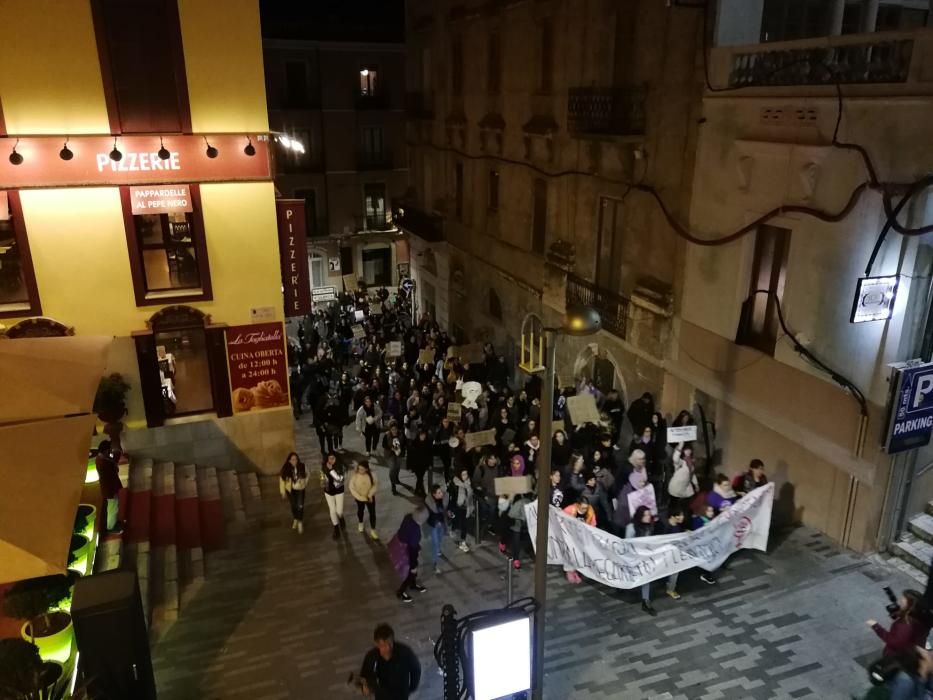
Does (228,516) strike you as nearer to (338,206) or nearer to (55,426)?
(55,426)

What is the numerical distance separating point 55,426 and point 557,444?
813 cm

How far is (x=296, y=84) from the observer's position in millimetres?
35844

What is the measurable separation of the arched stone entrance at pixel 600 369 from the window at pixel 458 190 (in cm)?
964

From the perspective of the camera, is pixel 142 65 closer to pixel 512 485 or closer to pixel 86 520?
pixel 86 520

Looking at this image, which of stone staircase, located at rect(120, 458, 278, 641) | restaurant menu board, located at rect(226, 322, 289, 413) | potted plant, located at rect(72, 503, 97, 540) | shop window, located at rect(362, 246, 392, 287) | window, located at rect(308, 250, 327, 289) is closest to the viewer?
potted plant, located at rect(72, 503, 97, 540)

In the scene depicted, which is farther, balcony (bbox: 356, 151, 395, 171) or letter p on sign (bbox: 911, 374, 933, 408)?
balcony (bbox: 356, 151, 395, 171)

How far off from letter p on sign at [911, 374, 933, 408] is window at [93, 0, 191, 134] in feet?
42.8

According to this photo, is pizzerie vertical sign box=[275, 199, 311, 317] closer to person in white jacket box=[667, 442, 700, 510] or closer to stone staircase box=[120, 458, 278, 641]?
stone staircase box=[120, 458, 278, 641]

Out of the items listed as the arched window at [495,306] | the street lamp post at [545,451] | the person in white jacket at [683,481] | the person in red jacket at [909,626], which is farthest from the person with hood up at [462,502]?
the arched window at [495,306]

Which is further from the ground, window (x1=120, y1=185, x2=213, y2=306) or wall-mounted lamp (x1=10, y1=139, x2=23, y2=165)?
wall-mounted lamp (x1=10, y1=139, x2=23, y2=165)

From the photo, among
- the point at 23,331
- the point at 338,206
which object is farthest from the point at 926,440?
the point at 338,206

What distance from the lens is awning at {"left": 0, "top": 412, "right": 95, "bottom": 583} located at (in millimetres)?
6832

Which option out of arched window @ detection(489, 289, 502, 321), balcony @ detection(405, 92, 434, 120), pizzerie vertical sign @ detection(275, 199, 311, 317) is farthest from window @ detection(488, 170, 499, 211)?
pizzerie vertical sign @ detection(275, 199, 311, 317)

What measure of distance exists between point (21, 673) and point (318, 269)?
32009 millimetres
